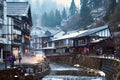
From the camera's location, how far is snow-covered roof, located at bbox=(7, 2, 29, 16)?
77688 millimetres

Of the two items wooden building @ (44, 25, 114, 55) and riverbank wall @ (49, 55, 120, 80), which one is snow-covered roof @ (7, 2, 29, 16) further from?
wooden building @ (44, 25, 114, 55)

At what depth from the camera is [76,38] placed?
91.8 m

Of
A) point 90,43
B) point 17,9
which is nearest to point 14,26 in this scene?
point 17,9

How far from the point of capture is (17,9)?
79938 mm

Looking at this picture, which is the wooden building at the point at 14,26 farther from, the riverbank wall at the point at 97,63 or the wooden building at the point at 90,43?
the wooden building at the point at 90,43

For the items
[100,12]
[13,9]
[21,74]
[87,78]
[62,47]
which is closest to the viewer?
[21,74]

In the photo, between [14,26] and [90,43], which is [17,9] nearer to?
[14,26]

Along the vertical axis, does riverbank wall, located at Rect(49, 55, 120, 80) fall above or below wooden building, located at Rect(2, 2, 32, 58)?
below

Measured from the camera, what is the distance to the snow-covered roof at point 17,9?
77.7 meters

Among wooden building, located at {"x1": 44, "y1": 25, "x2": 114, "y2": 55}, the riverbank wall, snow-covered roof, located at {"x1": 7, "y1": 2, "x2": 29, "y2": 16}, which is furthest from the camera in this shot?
snow-covered roof, located at {"x1": 7, "y1": 2, "x2": 29, "y2": 16}

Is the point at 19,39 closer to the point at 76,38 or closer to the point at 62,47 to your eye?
the point at 76,38

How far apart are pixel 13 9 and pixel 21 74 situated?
5013 centimetres

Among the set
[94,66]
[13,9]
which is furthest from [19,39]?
[94,66]

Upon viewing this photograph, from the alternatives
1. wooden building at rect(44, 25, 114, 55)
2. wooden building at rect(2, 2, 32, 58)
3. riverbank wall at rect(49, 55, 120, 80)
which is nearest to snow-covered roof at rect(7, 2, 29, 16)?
wooden building at rect(2, 2, 32, 58)
